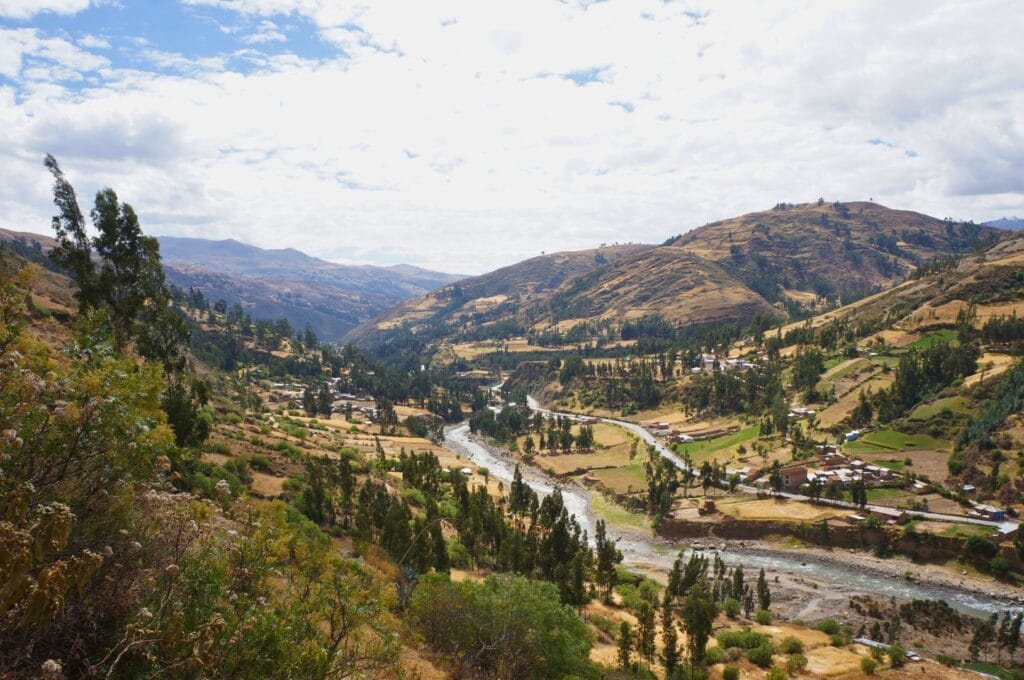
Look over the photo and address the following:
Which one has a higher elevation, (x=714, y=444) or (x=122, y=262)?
(x=122, y=262)

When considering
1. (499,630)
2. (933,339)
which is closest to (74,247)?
(499,630)

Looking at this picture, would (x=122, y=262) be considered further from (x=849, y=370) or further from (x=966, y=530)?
(x=849, y=370)

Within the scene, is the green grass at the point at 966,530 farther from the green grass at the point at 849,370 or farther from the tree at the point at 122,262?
the tree at the point at 122,262

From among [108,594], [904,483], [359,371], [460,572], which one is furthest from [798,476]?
[359,371]

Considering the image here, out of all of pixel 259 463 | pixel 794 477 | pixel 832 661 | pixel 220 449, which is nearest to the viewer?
pixel 832 661

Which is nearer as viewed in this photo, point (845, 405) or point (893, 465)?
point (893, 465)

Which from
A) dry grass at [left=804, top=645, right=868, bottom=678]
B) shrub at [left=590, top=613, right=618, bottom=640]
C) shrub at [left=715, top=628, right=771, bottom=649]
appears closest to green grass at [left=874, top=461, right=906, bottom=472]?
dry grass at [left=804, top=645, right=868, bottom=678]
